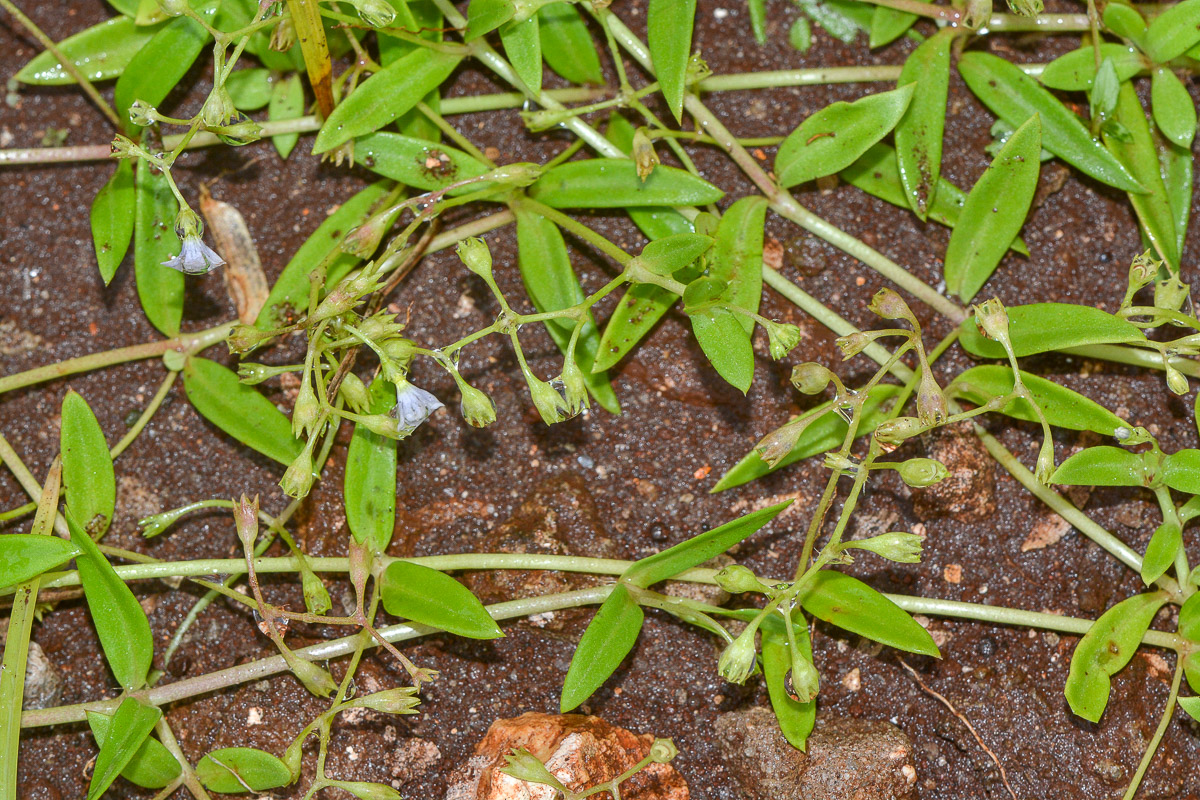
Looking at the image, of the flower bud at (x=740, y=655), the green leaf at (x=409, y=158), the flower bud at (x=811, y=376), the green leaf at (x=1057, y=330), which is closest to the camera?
the flower bud at (x=740, y=655)

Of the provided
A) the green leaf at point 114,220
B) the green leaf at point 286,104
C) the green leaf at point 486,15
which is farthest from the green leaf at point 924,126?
the green leaf at point 114,220

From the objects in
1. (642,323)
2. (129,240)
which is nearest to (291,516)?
(129,240)

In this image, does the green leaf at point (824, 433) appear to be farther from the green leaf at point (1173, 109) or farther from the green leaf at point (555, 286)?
the green leaf at point (1173, 109)

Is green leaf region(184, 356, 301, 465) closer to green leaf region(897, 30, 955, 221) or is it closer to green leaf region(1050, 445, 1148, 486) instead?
green leaf region(897, 30, 955, 221)

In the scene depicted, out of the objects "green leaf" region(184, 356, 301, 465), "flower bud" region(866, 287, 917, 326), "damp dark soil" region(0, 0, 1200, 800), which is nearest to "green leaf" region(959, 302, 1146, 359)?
"damp dark soil" region(0, 0, 1200, 800)

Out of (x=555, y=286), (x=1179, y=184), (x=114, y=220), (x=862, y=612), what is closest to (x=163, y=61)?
(x=114, y=220)

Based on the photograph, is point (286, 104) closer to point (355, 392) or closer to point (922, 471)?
point (355, 392)
